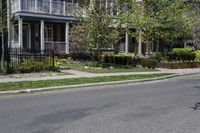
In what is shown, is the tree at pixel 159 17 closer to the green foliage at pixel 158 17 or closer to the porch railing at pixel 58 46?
the green foliage at pixel 158 17

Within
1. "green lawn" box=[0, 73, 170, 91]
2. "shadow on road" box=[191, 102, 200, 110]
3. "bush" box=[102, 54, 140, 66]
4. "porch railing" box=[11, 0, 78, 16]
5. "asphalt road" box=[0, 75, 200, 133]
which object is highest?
"porch railing" box=[11, 0, 78, 16]

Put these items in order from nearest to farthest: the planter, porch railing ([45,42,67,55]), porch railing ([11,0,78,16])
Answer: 1. the planter
2. porch railing ([11,0,78,16])
3. porch railing ([45,42,67,55])

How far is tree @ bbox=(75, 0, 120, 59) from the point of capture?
79.9 ft

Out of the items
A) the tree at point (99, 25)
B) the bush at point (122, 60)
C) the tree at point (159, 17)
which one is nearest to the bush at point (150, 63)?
the bush at point (122, 60)

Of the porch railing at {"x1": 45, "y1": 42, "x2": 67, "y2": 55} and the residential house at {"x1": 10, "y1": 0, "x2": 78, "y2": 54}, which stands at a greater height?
the residential house at {"x1": 10, "y1": 0, "x2": 78, "y2": 54}

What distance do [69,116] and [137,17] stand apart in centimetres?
1961

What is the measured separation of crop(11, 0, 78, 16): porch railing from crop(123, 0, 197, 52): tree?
510cm

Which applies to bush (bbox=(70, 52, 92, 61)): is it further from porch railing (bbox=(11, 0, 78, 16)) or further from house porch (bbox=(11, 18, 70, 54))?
porch railing (bbox=(11, 0, 78, 16))

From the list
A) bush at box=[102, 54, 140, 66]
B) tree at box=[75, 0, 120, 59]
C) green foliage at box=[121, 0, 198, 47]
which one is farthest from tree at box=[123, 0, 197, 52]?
bush at box=[102, 54, 140, 66]

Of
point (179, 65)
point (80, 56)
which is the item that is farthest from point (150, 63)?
point (80, 56)

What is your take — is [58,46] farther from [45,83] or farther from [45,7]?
[45,83]

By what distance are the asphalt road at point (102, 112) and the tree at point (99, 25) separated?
10.9 m

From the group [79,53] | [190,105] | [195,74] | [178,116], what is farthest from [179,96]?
[79,53]

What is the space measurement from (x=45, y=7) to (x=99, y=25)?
9508 mm
